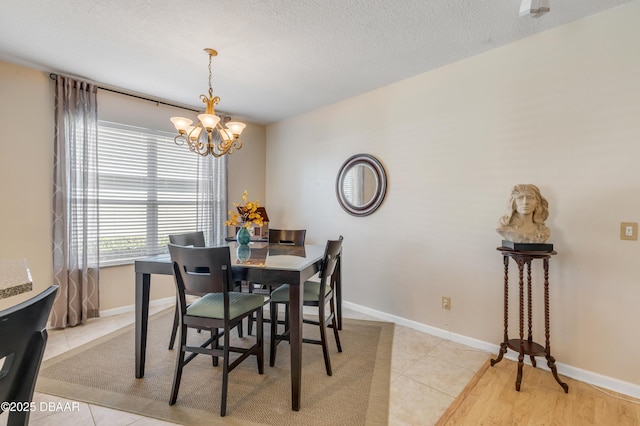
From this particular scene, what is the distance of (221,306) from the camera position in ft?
6.54

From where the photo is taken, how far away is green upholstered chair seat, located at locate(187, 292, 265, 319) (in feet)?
6.33

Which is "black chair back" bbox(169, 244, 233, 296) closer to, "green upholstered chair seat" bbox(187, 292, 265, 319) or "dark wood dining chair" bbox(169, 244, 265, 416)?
"dark wood dining chair" bbox(169, 244, 265, 416)

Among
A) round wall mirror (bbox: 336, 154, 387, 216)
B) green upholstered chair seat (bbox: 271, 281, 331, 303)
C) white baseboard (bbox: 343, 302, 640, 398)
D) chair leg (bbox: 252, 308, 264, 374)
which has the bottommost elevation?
white baseboard (bbox: 343, 302, 640, 398)

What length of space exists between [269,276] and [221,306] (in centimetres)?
40

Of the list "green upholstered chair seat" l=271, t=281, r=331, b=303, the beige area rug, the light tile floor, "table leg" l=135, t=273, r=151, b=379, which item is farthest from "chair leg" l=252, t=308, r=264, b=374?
"table leg" l=135, t=273, r=151, b=379

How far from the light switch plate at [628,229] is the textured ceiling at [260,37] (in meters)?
1.43

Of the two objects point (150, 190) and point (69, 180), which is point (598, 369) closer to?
point (150, 190)

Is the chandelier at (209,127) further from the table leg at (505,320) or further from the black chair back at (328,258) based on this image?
the table leg at (505,320)

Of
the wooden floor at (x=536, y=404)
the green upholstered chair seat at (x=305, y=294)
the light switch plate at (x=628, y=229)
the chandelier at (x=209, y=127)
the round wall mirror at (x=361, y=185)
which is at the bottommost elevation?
the wooden floor at (x=536, y=404)

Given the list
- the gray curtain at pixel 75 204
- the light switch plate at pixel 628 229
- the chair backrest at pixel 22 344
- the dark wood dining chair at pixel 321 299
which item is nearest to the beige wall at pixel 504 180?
the light switch plate at pixel 628 229

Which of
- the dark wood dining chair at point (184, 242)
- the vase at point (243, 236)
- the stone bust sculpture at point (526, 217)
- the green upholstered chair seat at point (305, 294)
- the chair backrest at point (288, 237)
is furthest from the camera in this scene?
the chair backrest at point (288, 237)

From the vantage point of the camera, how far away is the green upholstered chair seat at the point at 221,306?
1.93 m

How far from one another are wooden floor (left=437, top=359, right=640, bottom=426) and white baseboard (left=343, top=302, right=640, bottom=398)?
0.15ft

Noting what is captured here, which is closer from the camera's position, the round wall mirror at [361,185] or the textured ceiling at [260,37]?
the textured ceiling at [260,37]
